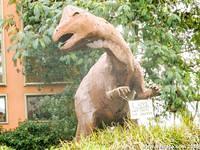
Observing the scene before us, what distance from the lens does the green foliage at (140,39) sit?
705cm

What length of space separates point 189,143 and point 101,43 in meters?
1.04

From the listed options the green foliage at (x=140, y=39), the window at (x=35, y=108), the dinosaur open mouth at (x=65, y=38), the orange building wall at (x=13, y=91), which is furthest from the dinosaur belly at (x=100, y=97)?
the orange building wall at (x=13, y=91)

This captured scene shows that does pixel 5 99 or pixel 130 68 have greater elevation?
pixel 130 68

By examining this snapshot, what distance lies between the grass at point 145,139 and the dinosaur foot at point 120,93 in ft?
0.88

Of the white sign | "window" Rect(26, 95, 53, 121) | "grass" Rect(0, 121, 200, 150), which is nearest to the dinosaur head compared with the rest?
the white sign

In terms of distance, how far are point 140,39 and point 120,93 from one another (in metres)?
3.27

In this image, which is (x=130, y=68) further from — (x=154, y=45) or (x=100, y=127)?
(x=154, y=45)

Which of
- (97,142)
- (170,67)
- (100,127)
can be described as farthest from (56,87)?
(97,142)

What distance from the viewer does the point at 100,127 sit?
4668mm

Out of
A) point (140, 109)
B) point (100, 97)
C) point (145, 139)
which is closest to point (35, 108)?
point (100, 97)

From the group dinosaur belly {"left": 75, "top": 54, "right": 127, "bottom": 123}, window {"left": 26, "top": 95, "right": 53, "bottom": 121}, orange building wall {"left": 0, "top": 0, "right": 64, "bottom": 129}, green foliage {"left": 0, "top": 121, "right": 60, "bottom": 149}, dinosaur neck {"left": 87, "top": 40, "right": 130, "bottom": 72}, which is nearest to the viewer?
dinosaur neck {"left": 87, "top": 40, "right": 130, "bottom": 72}

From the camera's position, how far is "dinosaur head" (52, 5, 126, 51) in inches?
165

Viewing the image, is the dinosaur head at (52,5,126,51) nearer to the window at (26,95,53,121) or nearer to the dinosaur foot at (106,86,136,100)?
the dinosaur foot at (106,86,136,100)

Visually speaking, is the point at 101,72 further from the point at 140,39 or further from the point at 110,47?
the point at 140,39
